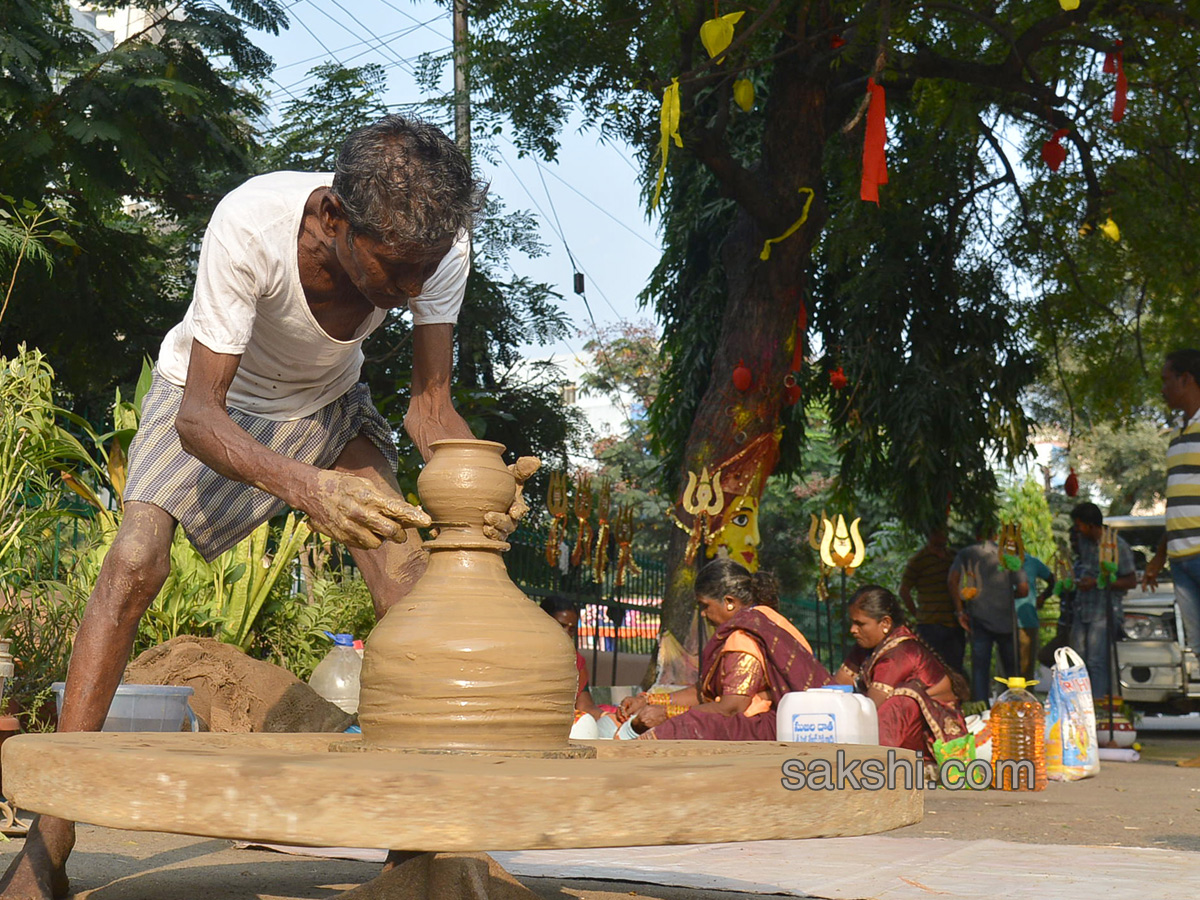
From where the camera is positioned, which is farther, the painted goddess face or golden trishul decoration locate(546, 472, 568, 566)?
the painted goddess face

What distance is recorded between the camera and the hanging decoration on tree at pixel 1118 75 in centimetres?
755

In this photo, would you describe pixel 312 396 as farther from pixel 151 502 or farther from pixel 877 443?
pixel 877 443

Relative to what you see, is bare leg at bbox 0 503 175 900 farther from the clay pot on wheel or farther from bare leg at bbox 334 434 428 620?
the clay pot on wheel

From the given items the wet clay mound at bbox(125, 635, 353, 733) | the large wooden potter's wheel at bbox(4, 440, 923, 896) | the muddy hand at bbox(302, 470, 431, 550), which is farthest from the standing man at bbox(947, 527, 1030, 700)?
the muddy hand at bbox(302, 470, 431, 550)

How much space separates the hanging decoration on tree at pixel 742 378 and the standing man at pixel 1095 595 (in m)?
2.62

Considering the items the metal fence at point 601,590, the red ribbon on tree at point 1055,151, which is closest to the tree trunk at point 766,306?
the metal fence at point 601,590

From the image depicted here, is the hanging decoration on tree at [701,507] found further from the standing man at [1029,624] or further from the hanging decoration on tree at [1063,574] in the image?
the standing man at [1029,624]

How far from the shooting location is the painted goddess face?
8.91 meters

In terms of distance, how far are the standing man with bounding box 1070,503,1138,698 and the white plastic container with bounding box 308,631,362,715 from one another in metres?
5.51

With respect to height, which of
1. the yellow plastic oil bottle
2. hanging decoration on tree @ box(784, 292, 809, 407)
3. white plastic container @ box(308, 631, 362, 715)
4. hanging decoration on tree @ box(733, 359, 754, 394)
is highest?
hanging decoration on tree @ box(784, 292, 809, 407)

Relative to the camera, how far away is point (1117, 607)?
9.86 metres

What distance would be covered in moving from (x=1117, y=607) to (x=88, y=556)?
8088mm

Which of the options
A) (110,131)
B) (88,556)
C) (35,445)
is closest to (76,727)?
(35,445)

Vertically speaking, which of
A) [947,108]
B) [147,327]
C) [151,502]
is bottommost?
[151,502]
